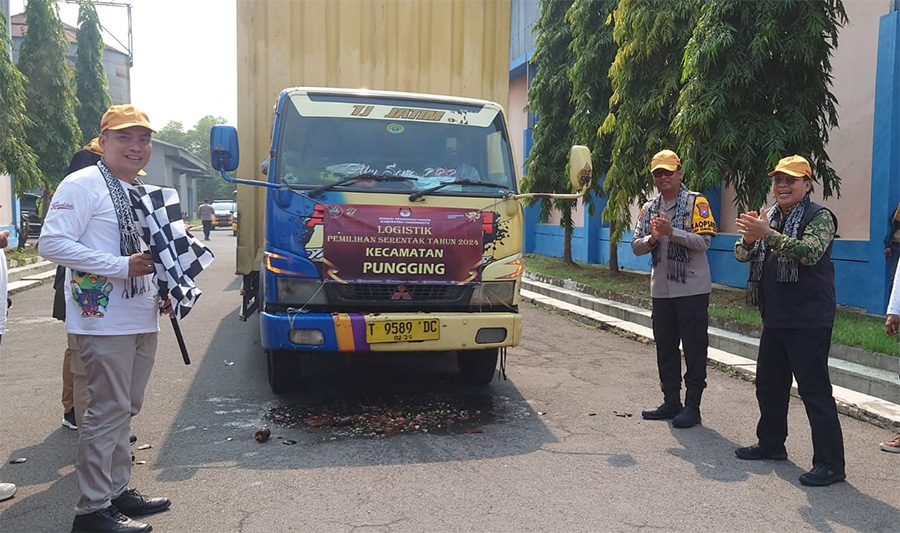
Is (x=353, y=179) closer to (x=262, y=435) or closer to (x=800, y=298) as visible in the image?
(x=262, y=435)

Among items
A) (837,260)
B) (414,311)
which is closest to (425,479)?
(414,311)

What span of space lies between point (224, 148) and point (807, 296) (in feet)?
13.7

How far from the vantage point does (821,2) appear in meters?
8.60

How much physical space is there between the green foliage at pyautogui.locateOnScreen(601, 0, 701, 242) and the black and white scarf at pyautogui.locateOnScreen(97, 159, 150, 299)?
340 inches

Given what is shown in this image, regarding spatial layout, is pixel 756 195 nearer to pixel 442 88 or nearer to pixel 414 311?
pixel 442 88

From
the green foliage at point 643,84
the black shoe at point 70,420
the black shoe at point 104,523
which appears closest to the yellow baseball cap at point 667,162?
the black shoe at point 104,523

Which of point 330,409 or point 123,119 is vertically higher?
point 123,119

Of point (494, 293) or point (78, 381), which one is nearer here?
point (78, 381)

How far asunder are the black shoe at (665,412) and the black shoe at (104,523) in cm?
366

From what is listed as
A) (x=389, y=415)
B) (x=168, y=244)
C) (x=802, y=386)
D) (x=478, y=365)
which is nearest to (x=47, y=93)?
(x=478, y=365)

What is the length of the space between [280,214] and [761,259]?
333cm

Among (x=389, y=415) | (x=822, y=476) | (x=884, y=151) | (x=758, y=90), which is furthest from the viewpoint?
(x=758, y=90)

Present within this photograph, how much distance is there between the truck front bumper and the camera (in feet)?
17.2

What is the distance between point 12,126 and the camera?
16281mm
